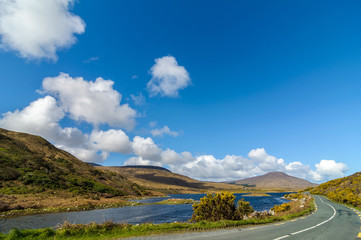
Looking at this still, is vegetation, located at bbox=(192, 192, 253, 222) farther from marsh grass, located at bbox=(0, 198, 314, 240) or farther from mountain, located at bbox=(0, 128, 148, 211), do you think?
mountain, located at bbox=(0, 128, 148, 211)

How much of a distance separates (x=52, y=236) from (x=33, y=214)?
33.7 meters

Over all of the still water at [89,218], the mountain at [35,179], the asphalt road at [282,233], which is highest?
the mountain at [35,179]

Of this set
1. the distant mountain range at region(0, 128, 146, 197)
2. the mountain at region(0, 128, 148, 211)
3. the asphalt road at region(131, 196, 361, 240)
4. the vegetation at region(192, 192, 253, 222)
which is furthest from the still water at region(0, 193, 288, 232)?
the distant mountain range at region(0, 128, 146, 197)

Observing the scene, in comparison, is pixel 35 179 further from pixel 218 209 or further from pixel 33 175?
pixel 218 209

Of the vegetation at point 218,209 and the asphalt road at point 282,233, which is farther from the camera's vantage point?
the vegetation at point 218,209

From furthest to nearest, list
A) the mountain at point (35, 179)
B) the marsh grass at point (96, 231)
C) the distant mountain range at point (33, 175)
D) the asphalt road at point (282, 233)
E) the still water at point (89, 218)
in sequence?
the distant mountain range at point (33, 175) < the mountain at point (35, 179) < the still water at point (89, 218) < the marsh grass at point (96, 231) < the asphalt road at point (282, 233)

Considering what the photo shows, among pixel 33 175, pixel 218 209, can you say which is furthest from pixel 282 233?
pixel 33 175

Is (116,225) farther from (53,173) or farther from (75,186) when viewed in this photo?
(53,173)

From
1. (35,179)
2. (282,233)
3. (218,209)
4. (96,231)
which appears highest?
(35,179)

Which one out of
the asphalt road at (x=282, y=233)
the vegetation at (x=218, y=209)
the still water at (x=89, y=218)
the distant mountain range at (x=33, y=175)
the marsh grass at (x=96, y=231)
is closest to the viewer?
the asphalt road at (x=282, y=233)

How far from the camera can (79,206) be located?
4784 centimetres

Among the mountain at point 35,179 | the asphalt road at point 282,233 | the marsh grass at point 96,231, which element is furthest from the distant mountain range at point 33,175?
the asphalt road at point 282,233

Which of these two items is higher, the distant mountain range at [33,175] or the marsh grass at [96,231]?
the distant mountain range at [33,175]

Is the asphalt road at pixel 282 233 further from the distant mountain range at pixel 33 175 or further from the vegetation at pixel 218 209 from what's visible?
the distant mountain range at pixel 33 175
